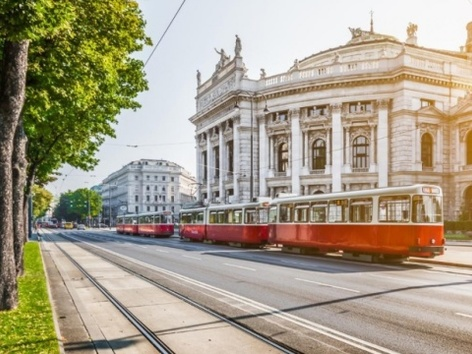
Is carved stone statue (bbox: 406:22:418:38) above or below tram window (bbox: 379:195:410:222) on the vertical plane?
above

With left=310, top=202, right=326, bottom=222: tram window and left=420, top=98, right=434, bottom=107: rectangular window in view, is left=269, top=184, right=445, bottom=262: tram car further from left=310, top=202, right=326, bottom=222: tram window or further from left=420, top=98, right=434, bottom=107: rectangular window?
left=420, top=98, right=434, bottom=107: rectangular window

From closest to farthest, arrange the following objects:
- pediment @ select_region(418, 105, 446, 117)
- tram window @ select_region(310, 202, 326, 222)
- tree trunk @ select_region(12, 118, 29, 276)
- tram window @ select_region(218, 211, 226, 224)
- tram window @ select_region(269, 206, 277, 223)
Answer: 1. tree trunk @ select_region(12, 118, 29, 276)
2. tram window @ select_region(310, 202, 326, 222)
3. tram window @ select_region(269, 206, 277, 223)
4. tram window @ select_region(218, 211, 226, 224)
5. pediment @ select_region(418, 105, 446, 117)

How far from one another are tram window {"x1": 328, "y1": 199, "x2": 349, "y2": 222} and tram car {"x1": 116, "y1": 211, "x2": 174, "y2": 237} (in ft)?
101

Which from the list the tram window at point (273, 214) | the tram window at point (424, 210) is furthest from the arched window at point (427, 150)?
the tram window at point (424, 210)

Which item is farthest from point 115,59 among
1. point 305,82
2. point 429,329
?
point 305,82

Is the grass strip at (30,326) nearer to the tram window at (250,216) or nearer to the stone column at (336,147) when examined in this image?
the tram window at (250,216)

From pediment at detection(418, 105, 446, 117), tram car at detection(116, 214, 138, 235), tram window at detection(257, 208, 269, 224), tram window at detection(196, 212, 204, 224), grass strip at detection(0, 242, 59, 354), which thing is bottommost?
tram car at detection(116, 214, 138, 235)

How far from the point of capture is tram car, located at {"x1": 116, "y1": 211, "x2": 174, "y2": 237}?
5144 centimetres

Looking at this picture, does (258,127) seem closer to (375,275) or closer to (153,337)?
(375,275)

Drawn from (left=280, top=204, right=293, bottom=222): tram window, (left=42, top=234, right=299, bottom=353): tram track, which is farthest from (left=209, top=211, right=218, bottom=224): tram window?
(left=42, top=234, right=299, bottom=353): tram track

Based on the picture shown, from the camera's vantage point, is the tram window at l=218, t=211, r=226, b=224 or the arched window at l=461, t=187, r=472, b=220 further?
the arched window at l=461, t=187, r=472, b=220

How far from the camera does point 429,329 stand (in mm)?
8195

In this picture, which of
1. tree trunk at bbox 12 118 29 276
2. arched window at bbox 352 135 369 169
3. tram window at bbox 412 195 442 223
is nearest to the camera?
tree trunk at bbox 12 118 29 276

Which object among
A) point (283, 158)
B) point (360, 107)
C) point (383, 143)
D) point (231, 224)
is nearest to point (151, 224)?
point (283, 158)
